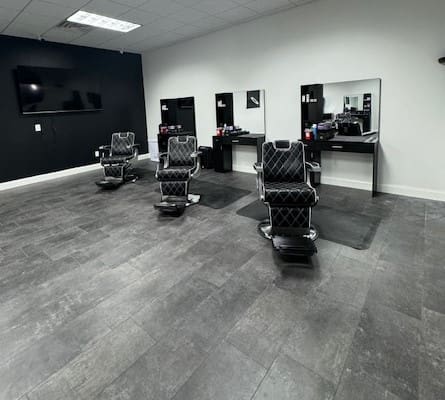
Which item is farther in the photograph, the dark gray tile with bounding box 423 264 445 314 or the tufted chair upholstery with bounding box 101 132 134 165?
the tufted chair upholstery with bounding box 101 132 134 165

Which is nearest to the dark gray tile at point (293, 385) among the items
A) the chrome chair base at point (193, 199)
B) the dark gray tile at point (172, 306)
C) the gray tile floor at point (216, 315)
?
the gray tile floor at point (216, 315)

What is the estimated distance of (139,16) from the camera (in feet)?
15.9

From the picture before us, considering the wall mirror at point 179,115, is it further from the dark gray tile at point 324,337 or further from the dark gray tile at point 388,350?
the dark gray tile at point 388,350

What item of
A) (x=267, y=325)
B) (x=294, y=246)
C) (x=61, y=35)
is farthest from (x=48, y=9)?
(x=267, y=325)

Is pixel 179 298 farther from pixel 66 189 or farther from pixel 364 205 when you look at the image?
pixel 66 189

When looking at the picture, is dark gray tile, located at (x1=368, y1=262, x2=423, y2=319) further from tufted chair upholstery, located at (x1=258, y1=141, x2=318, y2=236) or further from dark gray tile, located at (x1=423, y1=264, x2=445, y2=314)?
tufted chair upholstery, located at (x1=258, y1=141, x2=318, y2=236)

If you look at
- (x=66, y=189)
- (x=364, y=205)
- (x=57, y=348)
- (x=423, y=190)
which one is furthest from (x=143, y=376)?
(x=66, y=189)

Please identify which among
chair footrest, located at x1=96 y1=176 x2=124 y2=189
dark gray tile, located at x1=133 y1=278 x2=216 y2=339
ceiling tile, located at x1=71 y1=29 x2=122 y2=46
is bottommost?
dark gray tile, located at x1=133 y1=278 x2=216 y2=339

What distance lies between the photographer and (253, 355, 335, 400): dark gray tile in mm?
1413

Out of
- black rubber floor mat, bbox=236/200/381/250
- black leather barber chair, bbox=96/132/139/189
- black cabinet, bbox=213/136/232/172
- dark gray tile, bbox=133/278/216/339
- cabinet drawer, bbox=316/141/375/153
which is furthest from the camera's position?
black cabinet, bbox=213/136/232/172

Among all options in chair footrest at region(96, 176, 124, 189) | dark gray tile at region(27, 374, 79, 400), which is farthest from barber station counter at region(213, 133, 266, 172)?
dark gray tile at region(27, 374, 79, 400)

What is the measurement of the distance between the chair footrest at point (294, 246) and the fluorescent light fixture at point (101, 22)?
469 cm

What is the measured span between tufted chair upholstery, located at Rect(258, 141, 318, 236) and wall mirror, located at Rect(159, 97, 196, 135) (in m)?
4.07

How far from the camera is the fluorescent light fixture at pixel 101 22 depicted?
4743mm
